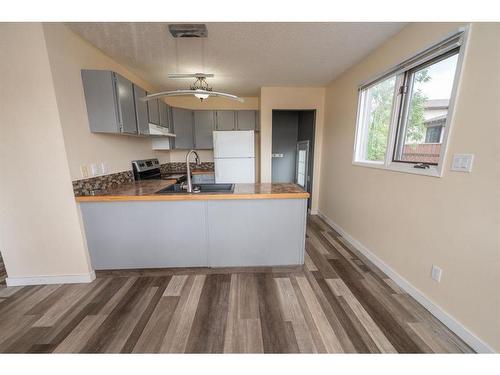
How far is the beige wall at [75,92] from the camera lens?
1.52m

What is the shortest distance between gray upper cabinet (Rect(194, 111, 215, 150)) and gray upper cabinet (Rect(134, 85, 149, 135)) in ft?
4.56

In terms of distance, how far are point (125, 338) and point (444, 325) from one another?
2.32m

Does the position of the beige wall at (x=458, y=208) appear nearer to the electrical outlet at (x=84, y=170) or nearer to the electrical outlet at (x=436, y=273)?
the electrical outlet at (x=436, y=273)

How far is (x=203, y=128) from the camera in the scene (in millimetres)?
3865

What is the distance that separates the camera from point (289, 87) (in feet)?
10.8

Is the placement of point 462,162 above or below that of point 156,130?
below

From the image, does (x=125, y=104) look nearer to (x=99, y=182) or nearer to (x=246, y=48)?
(x=99, y=182)

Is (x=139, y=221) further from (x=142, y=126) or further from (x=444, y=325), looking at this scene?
(x=444, y=325)

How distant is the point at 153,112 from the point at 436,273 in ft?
12.2

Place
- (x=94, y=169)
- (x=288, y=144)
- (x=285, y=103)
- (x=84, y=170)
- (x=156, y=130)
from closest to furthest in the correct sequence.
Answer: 1. (x=84, y=170)
2. (x=94, y=169)
3. (x=156, y=130)
4. (x=285, y=103)
5. (x=288, y=144)

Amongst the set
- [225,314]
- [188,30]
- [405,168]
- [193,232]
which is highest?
[188,30]

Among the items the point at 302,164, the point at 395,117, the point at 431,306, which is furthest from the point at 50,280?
the point at 302,164
